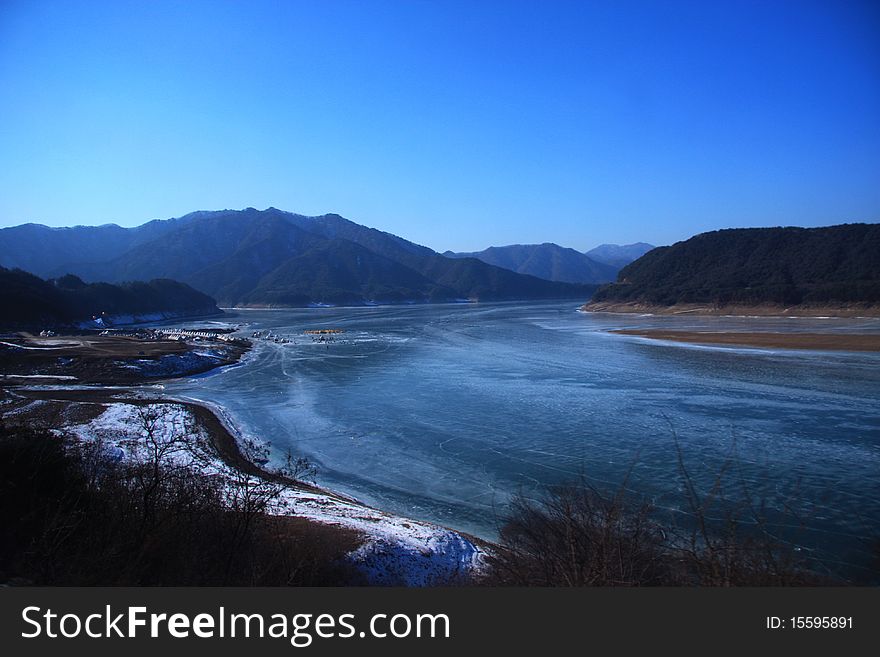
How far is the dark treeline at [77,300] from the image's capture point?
169 ft

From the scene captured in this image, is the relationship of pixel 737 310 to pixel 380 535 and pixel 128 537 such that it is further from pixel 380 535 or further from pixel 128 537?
pixel 128 537

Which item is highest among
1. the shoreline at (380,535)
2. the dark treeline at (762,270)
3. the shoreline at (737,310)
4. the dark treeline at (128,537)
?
the dark treeline at (762,270)

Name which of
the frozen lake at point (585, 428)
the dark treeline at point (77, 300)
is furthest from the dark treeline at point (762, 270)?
the dark treeline at point (77, 300)

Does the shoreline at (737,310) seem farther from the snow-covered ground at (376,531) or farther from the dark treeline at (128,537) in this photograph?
the dark treeline at (128,537)

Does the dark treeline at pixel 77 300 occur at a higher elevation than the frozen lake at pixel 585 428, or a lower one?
higher

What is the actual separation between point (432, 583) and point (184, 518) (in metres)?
3.57

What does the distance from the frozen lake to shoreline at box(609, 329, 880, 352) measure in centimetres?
331

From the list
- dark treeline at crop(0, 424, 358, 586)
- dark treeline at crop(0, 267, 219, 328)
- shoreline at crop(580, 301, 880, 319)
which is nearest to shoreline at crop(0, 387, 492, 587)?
dark treeline at crop(0, 424, 358, 586)

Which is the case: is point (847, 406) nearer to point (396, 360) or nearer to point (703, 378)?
point (703, 378)

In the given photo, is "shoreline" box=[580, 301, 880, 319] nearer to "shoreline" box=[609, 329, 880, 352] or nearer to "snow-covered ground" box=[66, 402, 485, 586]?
"shoreline" box=[609, 329, 880, 352]

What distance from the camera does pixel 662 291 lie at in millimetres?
85688

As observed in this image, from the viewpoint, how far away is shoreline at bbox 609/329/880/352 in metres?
32.4

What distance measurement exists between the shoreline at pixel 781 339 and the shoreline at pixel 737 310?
23485 mm

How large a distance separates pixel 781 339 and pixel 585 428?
1176 inches
